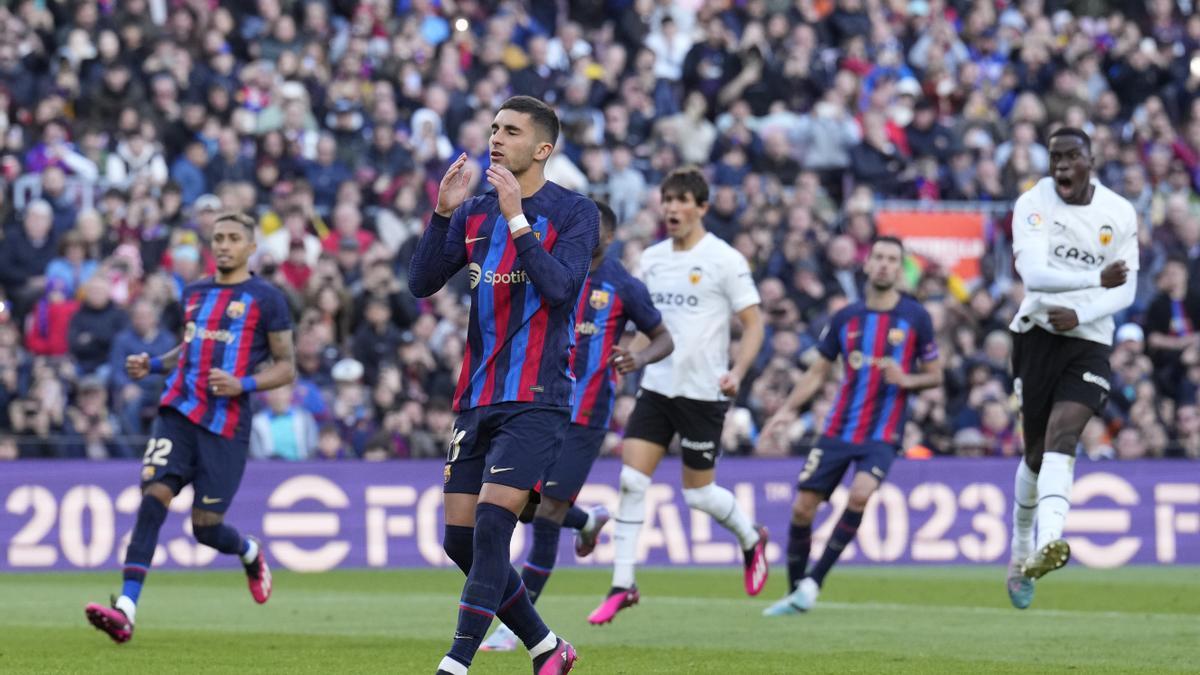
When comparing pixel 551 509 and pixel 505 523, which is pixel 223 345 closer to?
pixel 551 509

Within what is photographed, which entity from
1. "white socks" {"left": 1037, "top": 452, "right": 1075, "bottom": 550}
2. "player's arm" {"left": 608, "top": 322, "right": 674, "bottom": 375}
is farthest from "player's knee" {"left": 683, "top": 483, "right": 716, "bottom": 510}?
"white socks" {"left": 1037, "top": 452, "right": 1075, "bottom": 550}

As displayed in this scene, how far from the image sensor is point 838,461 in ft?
46.8

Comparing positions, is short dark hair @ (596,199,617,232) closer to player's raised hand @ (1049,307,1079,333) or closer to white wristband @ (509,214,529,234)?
player's raised hand @ (1049,307,1079,333)

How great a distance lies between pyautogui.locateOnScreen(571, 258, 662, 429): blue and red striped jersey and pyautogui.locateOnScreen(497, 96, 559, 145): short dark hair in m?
3.66

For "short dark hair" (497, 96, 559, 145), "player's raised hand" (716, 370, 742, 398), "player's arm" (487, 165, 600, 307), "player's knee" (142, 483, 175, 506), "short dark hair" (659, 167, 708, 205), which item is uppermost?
"short dark hair" (497, 96, 559, 145)

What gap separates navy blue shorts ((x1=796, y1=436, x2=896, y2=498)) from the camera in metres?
14.2

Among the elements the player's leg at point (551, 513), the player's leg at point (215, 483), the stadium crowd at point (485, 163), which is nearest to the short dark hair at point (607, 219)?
the player's leg at point (551, 513)

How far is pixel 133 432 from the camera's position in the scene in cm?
1906

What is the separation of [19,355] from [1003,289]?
11242 mm

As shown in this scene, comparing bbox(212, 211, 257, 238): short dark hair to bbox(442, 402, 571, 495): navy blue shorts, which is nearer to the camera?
bbox(442, 402, 571, 495): navy blue shorts

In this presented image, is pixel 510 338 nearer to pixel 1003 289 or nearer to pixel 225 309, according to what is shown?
pixel 225 309

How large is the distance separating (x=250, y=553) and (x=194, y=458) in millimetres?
929

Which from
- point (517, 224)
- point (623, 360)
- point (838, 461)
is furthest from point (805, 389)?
point (517, 224)

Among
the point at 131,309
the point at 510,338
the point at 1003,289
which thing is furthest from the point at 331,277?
the point at 510,338
